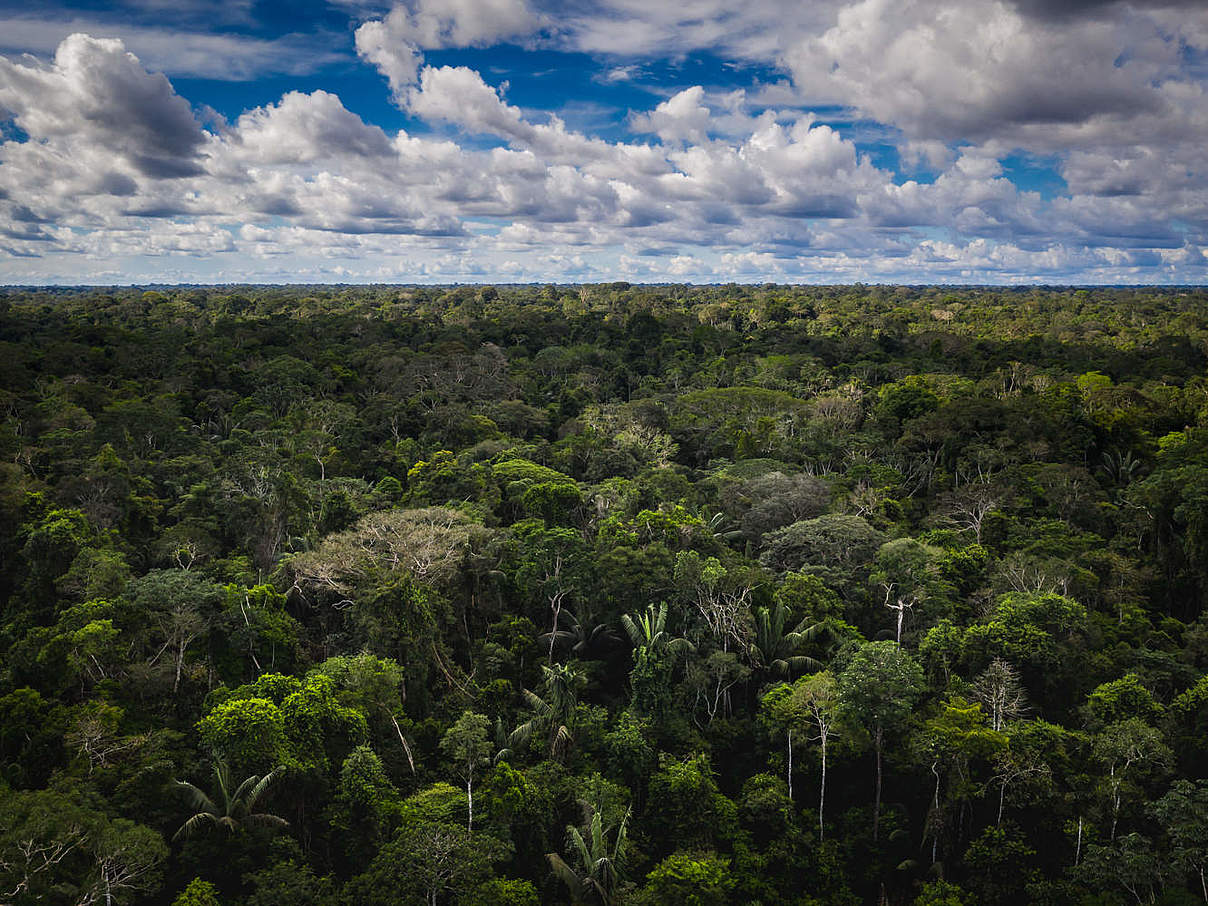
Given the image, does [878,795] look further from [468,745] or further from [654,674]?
[468,745]

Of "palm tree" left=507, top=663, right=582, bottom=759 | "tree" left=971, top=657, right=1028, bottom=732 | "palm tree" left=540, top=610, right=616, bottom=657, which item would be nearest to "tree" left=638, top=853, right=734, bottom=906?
"palm tree" left=507, top=663, right=582, bottom=759

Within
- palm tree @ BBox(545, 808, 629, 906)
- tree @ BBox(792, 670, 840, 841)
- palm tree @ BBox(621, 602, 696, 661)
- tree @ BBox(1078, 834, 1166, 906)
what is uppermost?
palm tree @ BBox(621, 602, 696, 661)

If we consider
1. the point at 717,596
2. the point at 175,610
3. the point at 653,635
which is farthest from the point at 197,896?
the point at 717,596

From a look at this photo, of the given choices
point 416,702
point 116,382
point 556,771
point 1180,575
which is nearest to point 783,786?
point 556,771

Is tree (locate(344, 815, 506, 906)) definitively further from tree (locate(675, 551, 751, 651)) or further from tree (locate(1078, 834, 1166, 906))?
tree (locate(1078, 834, 1166, 906))

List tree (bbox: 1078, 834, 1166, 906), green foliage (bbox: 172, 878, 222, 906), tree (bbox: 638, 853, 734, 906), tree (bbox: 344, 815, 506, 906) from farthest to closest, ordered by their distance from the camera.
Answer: tree (bbox: 638, 853, 734, 906)
tree (bbox: 1078, 834, 1166, 906)
tree (bbox: 344, 815, 506, 906)
green foliage (bbox: 172, 878, 222, 906)

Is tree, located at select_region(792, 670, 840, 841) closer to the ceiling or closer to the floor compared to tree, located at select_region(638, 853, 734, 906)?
closer to the ceiling

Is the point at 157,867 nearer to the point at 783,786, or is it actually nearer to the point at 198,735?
the point at 198,735
